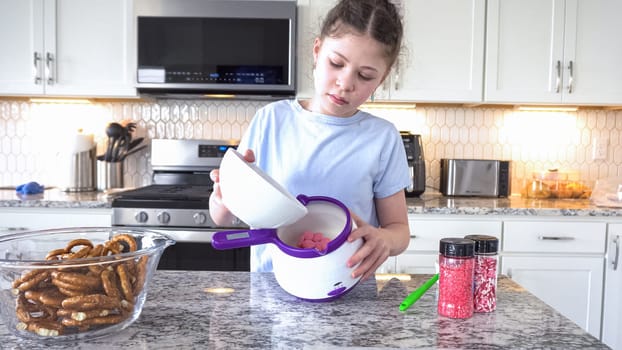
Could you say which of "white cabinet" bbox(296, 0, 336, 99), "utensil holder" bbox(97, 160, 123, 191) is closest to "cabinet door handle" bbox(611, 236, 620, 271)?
"white cabinet" bbox(296, 0, 336, 99)

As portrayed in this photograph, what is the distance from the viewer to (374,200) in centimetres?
119

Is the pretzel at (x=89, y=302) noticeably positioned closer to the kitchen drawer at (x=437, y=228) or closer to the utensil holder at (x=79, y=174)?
the kitchen drawer at (x=437, y=228)

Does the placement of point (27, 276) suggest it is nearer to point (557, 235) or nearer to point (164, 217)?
point (164, 217)

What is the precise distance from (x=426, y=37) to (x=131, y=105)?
1.57m

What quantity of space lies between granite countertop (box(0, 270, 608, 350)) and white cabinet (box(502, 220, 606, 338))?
131 centimetres

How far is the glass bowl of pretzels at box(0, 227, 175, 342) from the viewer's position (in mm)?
663

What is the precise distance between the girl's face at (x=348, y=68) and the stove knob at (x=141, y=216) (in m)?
1.34

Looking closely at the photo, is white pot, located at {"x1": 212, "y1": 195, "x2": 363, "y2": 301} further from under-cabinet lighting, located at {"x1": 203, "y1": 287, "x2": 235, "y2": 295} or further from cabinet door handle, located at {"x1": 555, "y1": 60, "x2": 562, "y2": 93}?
cabinet door handle, located at {"x1": 555, "y1": 60, "x2": 562, "y2": 93}

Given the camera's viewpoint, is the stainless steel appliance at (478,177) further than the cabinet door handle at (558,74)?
Yes

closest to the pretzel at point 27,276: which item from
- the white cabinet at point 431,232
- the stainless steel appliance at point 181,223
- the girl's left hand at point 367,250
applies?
the girl's left hand at point 367,250

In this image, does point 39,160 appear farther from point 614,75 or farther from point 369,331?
point 614,75

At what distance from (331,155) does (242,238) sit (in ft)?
1.32

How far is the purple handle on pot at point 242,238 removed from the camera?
78 cm

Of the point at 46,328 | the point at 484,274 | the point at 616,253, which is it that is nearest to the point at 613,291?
the point at 616,253
